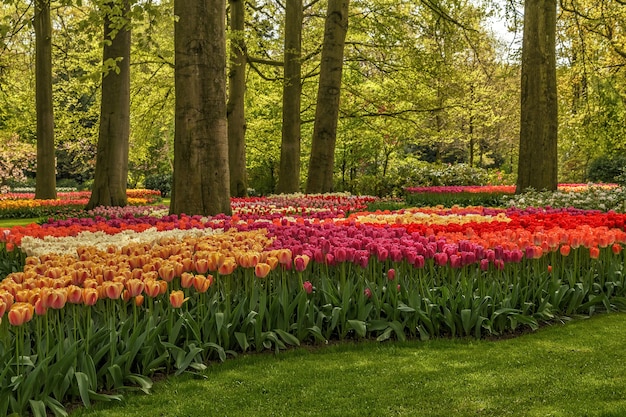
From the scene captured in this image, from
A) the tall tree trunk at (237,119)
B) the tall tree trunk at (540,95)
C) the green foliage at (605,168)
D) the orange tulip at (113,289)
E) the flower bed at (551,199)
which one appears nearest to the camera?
the orange tulip at (113,289)

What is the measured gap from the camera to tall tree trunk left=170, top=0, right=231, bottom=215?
27.4ft

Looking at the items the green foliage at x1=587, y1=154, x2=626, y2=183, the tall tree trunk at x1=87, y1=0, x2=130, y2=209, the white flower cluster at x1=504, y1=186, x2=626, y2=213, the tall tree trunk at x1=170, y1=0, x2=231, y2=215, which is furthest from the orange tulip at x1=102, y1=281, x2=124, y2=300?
the green foliage at x1=587, y1=154, x2=626, y2=183

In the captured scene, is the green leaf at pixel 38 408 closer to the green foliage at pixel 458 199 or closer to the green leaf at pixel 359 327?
the green leaf at pixel 359 327

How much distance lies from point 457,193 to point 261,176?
1530cm

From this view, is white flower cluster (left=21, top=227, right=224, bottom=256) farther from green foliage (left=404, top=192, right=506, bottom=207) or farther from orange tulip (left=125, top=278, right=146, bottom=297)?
green foliage (left=404, top=192, right=506, bottom=207)

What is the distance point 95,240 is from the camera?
20.1 feet

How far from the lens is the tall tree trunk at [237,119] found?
52.6 feet

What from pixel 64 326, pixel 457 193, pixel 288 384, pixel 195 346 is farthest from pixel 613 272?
pixel 457 193

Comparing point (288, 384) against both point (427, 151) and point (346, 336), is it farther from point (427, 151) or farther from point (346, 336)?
point (427, 151)

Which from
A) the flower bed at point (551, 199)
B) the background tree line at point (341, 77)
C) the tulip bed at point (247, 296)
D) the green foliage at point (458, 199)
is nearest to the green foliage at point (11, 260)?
the tulip bed at point (247, 296)

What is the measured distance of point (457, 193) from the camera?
1575 centimetres

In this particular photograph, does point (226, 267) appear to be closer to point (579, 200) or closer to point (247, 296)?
point (247, 296)

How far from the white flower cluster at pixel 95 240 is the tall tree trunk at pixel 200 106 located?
63.1 inches

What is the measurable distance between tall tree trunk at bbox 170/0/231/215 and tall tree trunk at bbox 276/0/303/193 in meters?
8.48
